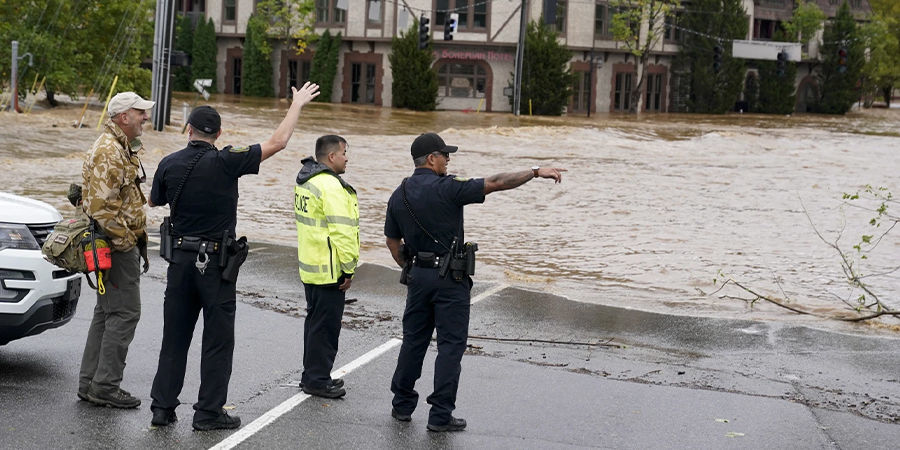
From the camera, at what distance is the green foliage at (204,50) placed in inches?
2410

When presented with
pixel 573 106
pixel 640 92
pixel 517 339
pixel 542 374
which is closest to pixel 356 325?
pixel 517 339

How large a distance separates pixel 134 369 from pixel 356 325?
2.44 metres

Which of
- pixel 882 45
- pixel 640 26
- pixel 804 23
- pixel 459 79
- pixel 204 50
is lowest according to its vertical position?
pixel 459 79

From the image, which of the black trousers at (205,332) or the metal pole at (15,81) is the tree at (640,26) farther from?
the black trousers at (205,332)

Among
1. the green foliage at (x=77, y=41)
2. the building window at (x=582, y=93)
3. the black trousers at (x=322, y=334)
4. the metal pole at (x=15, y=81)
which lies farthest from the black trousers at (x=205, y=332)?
the building window at (x=582, y=93)

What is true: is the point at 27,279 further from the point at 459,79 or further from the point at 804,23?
the point at 804,23

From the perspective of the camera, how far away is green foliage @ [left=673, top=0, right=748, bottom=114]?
63.1 m

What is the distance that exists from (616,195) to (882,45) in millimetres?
55372

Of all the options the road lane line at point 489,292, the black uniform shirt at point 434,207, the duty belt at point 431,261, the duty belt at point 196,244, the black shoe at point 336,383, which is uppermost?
the black uniform shirt at point 434,207

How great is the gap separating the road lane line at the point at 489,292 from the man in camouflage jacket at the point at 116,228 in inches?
191

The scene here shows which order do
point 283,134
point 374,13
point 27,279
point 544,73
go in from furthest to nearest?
1. point 374,13
2. point 544,73
3. point 27,279
4. point 283,134

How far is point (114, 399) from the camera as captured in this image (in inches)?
275

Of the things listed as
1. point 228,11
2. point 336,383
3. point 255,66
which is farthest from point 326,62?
point 336,383

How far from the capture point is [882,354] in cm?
962
